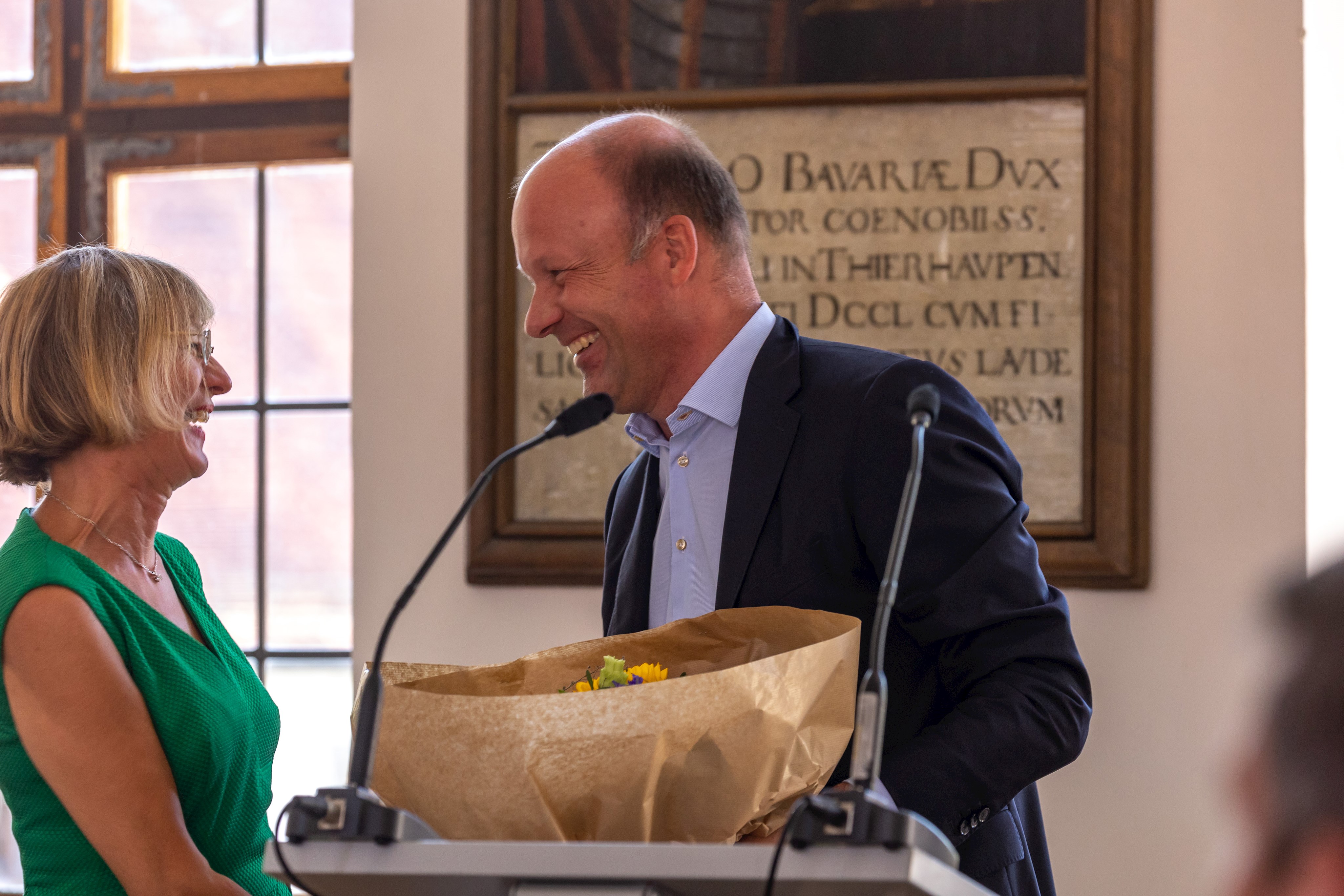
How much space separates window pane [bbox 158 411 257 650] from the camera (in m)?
3.15

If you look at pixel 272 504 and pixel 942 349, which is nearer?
pixel 942 349

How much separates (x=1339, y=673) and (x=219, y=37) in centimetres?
321

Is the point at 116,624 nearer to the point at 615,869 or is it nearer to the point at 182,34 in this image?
the point at 615,869

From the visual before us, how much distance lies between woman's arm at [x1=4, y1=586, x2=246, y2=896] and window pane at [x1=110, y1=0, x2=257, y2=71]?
203 centimetres

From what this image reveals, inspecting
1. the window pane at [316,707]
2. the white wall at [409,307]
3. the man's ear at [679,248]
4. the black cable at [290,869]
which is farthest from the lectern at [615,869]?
the window pane at [316,707]

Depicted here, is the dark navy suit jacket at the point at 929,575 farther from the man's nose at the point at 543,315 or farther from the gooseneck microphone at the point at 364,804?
the gooseneck microphone at the point at 364,804

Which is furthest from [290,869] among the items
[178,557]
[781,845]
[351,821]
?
[178,557]

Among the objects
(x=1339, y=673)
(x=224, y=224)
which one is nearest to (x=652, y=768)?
(x=1339, y=673)

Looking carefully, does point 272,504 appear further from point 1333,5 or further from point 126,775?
point 1333,5

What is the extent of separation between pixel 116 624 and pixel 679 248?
85 cm

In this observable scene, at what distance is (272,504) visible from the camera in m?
3.14

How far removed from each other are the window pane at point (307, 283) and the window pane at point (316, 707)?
659mm

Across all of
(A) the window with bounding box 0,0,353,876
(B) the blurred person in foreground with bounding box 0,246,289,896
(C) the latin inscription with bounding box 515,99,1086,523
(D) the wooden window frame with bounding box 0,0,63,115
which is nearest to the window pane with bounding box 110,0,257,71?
(A) the window with bounding box 0,0,353,876

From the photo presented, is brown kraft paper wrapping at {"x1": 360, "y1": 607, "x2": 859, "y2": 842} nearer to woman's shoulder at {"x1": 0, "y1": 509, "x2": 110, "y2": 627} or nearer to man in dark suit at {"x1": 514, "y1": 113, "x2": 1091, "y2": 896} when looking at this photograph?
man in dark suit at {"x1": 514, "y1": 113, "x2": 1091, "y2": 896}
